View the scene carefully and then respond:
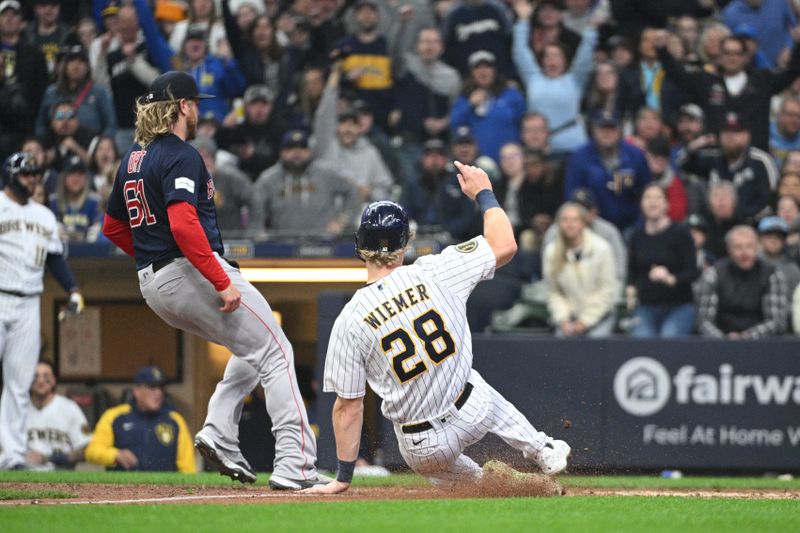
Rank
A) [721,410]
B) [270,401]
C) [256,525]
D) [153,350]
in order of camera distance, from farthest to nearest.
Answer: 1. [153,350]
2. [721,410]
3. [270,401]
4. [256,525]

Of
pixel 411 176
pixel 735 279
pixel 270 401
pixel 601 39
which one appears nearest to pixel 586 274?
pixel 735 279

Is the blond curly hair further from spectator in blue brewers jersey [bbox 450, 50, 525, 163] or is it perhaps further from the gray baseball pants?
spectator in blue brewers jersey [bbox 450, 50, 525, 163]

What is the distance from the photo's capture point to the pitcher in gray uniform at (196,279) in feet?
21.5

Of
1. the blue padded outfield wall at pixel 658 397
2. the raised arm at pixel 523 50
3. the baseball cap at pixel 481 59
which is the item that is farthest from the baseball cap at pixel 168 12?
the blue padded outfield wall at pixel 658 397

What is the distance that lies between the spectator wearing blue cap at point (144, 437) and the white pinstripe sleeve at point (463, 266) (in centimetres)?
438

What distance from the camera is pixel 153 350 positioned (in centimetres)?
1240

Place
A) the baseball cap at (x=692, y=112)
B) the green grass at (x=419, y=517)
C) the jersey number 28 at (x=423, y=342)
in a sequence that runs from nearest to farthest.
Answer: the green grass at (x=419, y=517) → the jersey number 28 at (x=423, y=342) → the baseball cap at (x=692, y=112)

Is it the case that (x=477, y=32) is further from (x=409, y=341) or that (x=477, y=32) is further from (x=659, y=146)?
(x=409, y=341)

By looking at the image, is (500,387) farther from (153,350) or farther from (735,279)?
(153,350)

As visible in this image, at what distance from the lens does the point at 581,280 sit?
11023mm

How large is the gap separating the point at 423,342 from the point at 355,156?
655 cm

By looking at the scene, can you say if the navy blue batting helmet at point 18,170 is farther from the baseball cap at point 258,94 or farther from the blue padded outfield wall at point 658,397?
the baseball cap at point 258,94

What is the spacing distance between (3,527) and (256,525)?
998 millimetres

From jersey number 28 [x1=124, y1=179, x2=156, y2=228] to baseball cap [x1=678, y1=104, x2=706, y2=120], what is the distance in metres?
7.49
